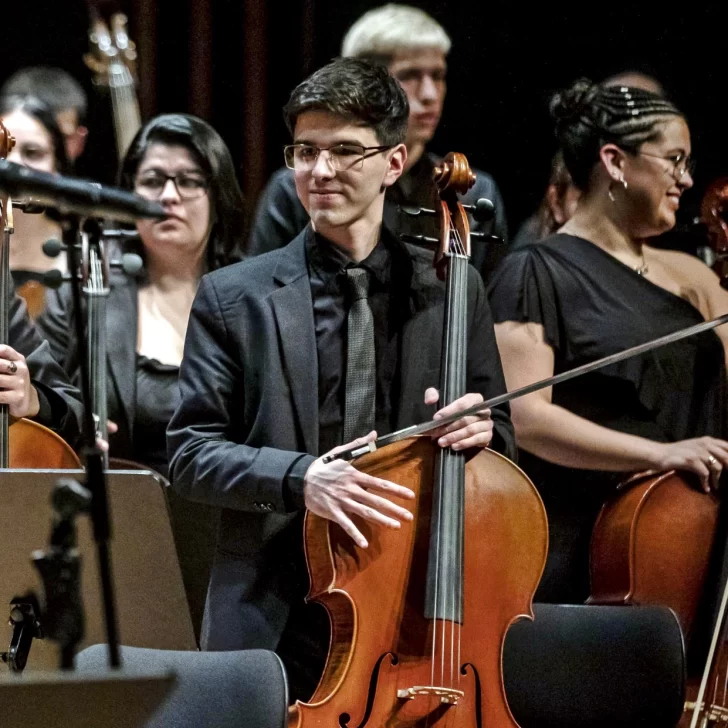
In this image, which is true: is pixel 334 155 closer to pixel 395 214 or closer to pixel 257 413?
pixel 257 413

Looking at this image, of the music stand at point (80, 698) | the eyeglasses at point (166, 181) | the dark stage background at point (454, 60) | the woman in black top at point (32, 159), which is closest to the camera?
the music stand at point (80, 698)

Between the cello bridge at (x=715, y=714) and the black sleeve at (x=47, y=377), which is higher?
the black sleeve at (x=47, y=377)

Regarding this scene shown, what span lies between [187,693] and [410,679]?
0.36 meters

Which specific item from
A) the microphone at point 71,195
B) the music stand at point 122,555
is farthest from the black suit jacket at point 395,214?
the microphone at point 71,195

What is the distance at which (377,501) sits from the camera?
183 centimetres

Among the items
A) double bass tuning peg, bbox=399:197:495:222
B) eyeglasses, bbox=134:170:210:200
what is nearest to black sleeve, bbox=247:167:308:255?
eyeglasses, bbox=134:170:210:200

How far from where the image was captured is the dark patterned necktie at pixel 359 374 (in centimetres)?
206

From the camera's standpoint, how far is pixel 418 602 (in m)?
1.86

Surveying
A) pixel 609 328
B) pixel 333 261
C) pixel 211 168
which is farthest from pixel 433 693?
pixel 211 168

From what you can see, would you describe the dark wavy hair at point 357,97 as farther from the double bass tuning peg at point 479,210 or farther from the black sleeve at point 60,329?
the black sleeve at point 60,329

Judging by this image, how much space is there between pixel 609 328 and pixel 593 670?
0.74 metres

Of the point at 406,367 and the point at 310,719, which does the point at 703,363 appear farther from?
the point at 310,719

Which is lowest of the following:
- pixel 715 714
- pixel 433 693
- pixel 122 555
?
pixel 715 714

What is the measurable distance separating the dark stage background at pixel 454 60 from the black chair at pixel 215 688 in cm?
158
